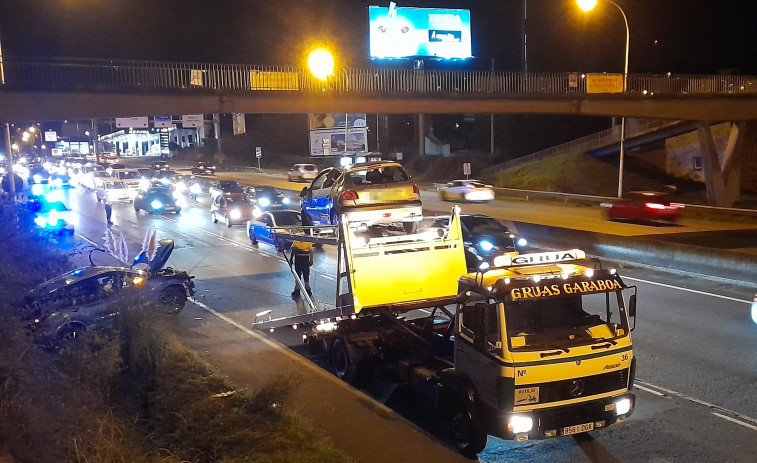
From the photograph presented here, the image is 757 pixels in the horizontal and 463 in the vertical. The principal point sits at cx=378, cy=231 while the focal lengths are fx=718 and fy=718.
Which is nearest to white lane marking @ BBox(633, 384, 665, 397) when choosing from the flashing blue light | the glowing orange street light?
the flashing blue light

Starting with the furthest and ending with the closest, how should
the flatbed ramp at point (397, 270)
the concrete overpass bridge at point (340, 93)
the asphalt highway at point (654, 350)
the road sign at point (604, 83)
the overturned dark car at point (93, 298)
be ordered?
the road sign at point (604, 83) → the concrete overpass bridge at point (340, 93) → the overturned dark car at point (93, 298) → the flatbed ramp at point (397, 270) → the asphalt highway at point (654, 350)

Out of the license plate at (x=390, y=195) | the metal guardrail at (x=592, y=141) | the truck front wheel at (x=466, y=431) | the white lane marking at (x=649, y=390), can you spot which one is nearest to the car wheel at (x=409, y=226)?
the license plate at (x=390, y=195)

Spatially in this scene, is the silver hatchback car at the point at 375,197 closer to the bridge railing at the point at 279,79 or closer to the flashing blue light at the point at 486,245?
the flashing blue light at the point at 486,245

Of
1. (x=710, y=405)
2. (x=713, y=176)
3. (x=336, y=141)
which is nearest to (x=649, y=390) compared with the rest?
(x=710, y=405)

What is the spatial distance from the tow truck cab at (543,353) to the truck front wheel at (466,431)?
18 millimetres

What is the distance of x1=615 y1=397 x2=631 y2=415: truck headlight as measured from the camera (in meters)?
7.45

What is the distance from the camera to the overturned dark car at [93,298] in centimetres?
1254

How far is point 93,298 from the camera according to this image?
14047 mm

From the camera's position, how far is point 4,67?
22906mm

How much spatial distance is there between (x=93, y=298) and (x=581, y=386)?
33.5ft

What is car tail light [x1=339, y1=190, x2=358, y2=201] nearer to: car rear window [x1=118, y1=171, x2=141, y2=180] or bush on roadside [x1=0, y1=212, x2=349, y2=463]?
bush on roadside [x1=0, y1=212, x2=349, y2=463]

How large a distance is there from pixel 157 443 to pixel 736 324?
10897mm

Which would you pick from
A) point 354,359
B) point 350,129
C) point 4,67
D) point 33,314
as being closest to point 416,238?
point 354,359

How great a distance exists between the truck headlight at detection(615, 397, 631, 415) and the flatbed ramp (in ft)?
10.1
